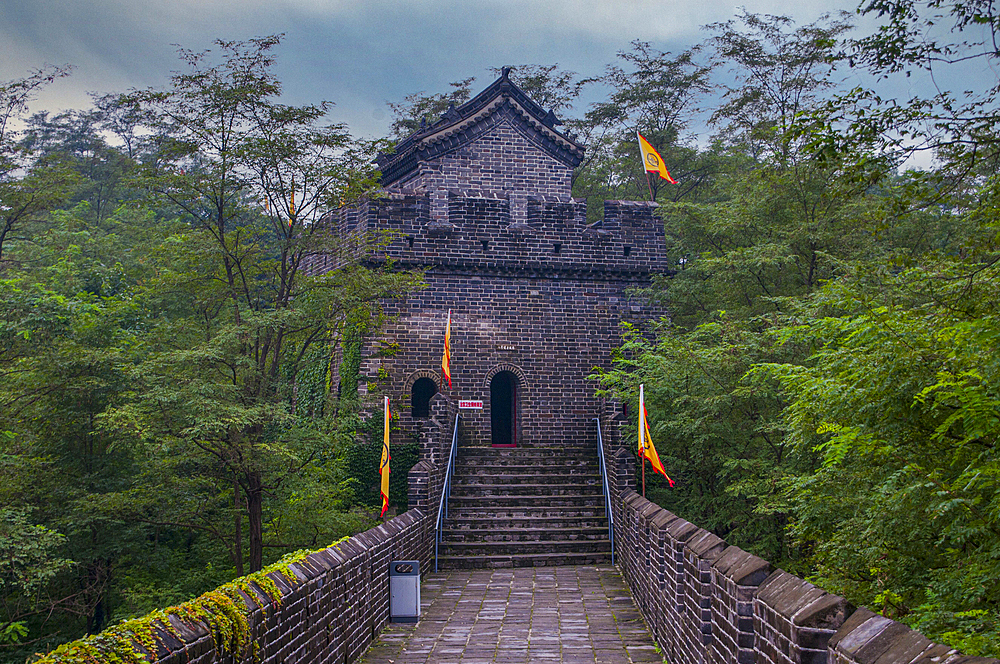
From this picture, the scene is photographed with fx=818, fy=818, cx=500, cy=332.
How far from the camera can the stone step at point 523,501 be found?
15492 millimetres

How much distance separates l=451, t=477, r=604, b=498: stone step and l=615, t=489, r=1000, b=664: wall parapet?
6425 millimetres

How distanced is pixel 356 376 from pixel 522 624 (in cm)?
1053

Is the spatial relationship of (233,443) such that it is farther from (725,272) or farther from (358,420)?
(725,272)

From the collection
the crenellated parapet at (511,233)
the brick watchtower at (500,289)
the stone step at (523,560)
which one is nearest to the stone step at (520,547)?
the stone step at (523,560)

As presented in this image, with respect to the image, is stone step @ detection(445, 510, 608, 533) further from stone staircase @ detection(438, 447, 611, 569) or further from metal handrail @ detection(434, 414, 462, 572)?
metal handrail @ detection(434, 414, 462, 572)

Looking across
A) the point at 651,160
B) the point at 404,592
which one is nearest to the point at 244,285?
the point at 404,592

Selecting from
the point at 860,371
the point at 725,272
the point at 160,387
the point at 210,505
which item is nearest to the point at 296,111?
the point at 160,387

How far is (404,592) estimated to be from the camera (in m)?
9.38

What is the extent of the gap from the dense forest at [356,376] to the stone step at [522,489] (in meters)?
1.83

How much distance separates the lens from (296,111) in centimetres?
1452

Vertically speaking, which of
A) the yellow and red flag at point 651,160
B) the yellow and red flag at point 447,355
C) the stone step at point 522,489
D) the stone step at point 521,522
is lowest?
the stone step at point 521,522

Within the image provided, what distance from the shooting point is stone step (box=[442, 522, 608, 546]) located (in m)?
14.3

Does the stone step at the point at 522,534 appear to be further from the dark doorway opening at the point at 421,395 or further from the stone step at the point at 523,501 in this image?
the dark doorway opening at the point at 421,395

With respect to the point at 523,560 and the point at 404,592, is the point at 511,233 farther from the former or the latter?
the point at 404,592
